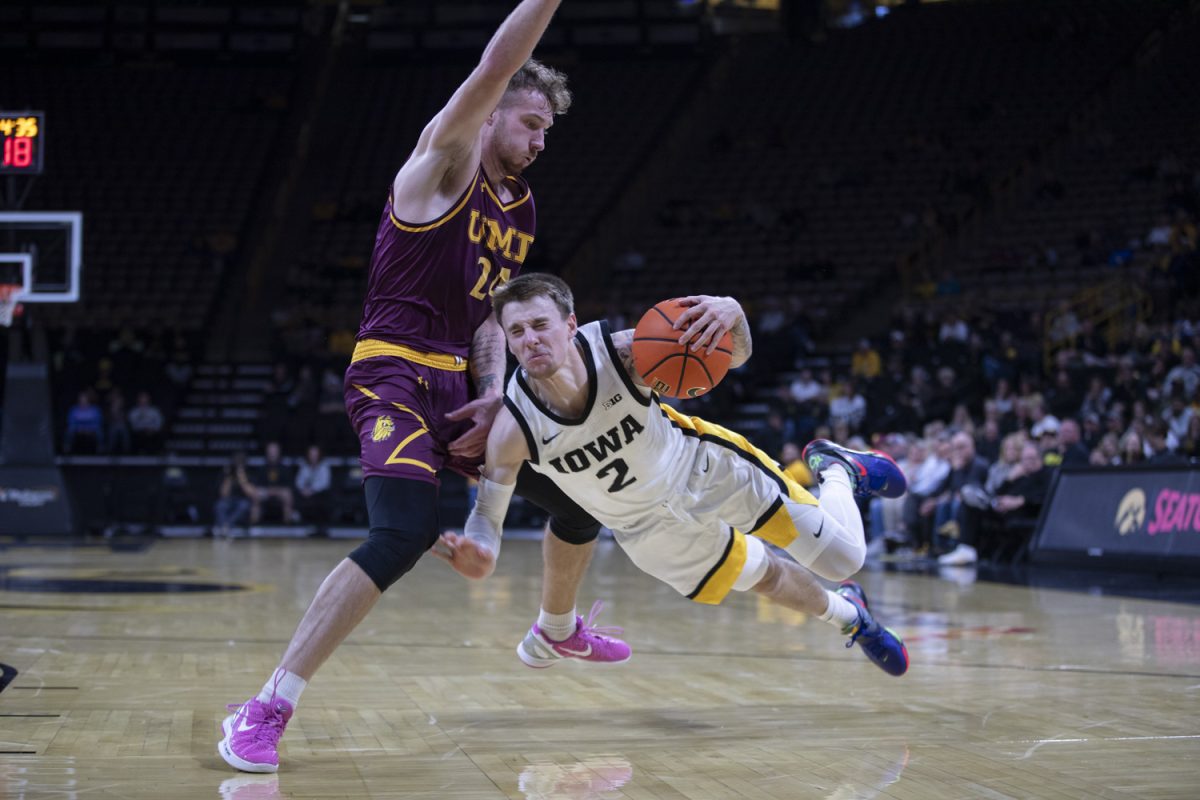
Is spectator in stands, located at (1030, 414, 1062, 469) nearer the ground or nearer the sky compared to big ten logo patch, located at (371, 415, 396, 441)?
nearer the ground

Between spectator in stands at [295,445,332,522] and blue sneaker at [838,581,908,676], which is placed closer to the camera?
blue sneaker at [838,581,908,676]

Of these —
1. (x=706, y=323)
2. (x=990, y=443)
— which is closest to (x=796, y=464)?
(x=990, y=443)

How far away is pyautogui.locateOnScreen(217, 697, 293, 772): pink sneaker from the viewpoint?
3.52m

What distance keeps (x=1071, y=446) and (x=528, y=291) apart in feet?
31.8

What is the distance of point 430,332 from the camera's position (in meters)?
4.10

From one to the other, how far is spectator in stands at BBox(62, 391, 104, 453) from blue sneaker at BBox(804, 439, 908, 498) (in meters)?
15.5

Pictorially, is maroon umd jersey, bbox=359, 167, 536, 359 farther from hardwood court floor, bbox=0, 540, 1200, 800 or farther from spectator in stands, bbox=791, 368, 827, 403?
spectator in stands, bbox=791, 368, 827, 403

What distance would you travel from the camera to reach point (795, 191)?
82.3 feet

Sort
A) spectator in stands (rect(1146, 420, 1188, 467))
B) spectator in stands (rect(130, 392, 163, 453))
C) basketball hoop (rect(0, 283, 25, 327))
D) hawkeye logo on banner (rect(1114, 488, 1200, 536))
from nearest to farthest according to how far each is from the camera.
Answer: hawkeye logo on banner (rect(1114, 488, 1200, 536)), spectator in stands (rect(1146, 420, 1188, 467)), basketball hoop (rect(0, 283, 25, 327)), spectator in stands (rect(130, 392, 163, 453))

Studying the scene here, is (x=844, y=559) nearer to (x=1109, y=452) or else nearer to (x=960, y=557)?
(x=1109, y=452)

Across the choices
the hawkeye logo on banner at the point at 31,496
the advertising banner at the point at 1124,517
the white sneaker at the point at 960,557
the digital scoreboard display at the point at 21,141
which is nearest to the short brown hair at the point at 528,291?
the advertising banner at the point at 1124,517

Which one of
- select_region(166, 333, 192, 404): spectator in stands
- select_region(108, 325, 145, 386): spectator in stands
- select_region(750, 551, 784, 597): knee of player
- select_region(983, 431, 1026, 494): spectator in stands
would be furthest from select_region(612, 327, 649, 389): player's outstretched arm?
select_region(108, 325, 145, 386): spectator in stands

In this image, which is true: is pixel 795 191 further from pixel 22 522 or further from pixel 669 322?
pixel 669 322


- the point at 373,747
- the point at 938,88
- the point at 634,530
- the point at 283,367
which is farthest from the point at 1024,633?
the point at 938,88
